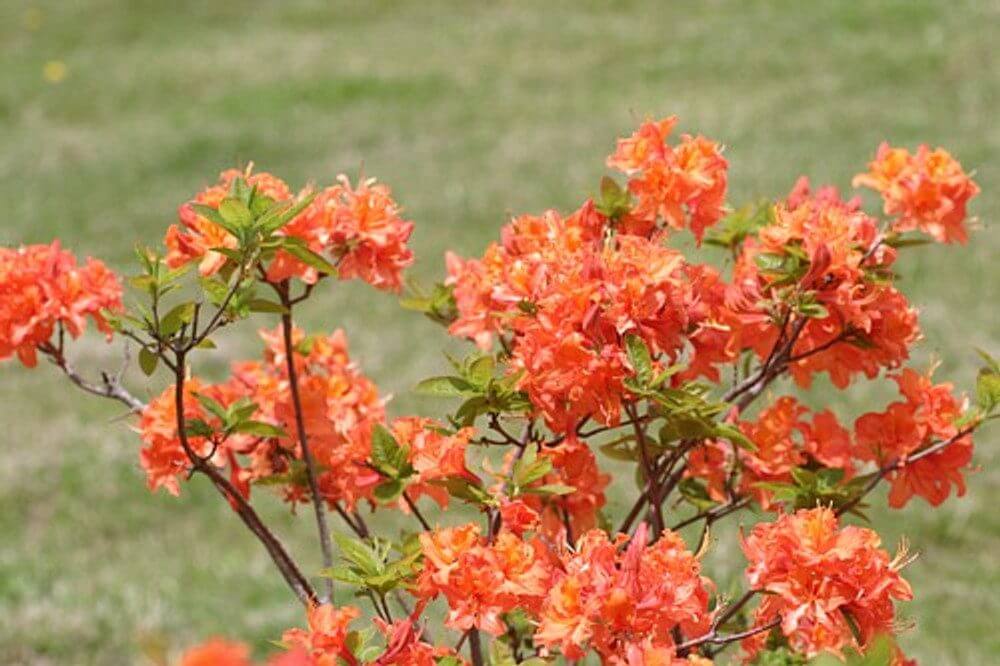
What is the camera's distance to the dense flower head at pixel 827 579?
4.02ft

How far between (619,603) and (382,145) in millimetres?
7058

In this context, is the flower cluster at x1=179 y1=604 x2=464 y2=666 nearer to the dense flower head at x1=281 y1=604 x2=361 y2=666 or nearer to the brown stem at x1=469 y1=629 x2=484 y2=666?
the dense flower head at x1=281 y1=604 x2=361 y2=666

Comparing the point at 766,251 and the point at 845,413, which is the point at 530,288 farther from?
the point at 845,413

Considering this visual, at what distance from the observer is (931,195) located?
5.37 feet

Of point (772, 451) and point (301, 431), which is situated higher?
point (301, 431)

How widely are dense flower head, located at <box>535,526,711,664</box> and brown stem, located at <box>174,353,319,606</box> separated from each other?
0.39 metres

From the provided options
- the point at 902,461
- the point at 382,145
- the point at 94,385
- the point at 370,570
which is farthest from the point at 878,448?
the point at 382,145

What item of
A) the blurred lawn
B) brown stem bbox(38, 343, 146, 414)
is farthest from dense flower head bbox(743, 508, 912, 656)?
the blurred lawn

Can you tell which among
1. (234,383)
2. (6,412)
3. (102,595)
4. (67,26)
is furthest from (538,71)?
(234,383)

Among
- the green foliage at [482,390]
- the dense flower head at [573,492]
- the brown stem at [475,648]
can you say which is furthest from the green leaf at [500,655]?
the green foliage at [482,390]

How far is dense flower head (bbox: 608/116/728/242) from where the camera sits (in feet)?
5.08

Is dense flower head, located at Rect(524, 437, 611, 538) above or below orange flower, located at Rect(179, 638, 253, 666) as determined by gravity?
above

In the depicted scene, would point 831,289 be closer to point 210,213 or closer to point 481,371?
point 481,371

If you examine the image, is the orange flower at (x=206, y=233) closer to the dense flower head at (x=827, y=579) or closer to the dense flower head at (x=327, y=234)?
the dense flower head at (x=327, y=234)
